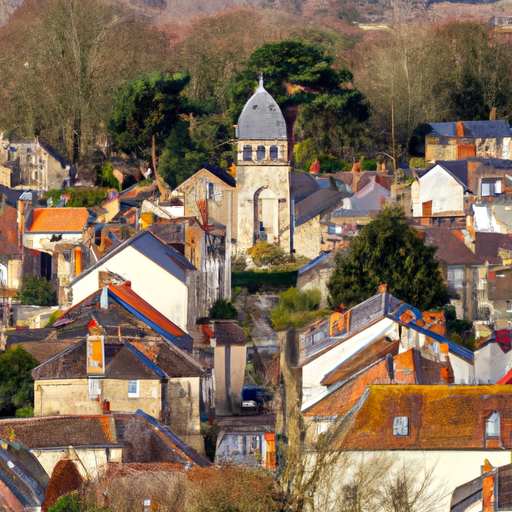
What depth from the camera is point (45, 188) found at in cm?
5831

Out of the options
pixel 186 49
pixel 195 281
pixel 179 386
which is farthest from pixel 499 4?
pixel 179 386

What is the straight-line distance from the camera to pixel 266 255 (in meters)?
51.0

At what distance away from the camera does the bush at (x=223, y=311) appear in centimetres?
4366

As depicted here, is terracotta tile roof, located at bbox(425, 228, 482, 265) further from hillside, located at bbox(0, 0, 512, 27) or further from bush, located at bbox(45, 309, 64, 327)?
hillside, located at bbox(0, 0, 512, 27)

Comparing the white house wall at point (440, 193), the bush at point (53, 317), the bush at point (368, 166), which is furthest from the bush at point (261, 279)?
the bush at point (368, 166)

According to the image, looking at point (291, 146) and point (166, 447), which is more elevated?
point (291, 146)

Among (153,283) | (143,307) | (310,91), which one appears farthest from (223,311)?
(310,91)

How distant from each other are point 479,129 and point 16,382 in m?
32.0

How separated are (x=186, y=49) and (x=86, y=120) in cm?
1868

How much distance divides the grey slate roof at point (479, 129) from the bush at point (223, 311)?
20636 mm

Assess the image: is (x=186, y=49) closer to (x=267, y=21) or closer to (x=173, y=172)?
(x=267, y=21)

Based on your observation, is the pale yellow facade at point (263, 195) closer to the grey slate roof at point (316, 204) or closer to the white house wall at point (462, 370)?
the grey slate roof at point (316, 204)

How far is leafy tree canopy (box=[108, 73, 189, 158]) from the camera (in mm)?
56312

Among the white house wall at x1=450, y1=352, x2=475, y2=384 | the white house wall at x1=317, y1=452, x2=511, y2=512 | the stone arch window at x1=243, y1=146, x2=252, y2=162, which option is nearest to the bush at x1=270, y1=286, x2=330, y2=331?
the white house wall at x1=450, y1=352, x2=475, y2=384
